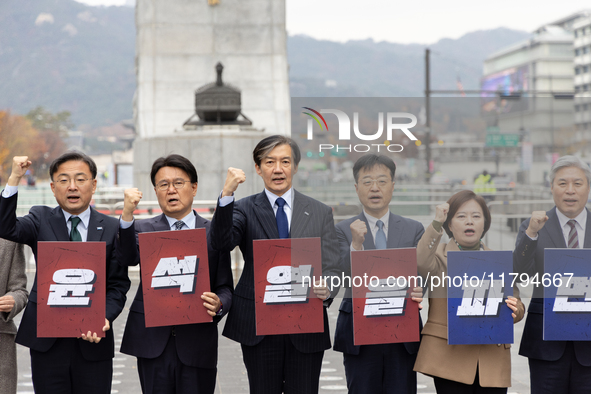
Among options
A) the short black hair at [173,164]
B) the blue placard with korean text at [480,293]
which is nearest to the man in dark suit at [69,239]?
the short black hair at [173,164]

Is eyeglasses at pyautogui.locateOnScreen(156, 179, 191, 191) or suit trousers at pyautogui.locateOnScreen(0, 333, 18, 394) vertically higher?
eyeglasses at pyautogui.locateOnScreen(156, 179, 191, 191)

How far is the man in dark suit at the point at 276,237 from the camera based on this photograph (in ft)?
13.1

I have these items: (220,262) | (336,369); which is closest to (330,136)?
(220,262)

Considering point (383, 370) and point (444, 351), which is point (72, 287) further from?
point (444, 351)

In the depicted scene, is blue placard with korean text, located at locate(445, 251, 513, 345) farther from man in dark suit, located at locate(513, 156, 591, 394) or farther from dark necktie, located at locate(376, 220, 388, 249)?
dark necktie, located at locate(376, 220, 388, 249)

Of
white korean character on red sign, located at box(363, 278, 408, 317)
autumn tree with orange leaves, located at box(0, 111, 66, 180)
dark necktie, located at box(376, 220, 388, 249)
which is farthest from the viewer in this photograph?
autumn tree with orange leaves, located at box(0, 111, 66, 180)

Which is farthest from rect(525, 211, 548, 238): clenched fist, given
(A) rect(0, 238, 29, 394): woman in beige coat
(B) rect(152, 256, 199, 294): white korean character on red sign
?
(A) rect(0, 238, 29, 394): woman in beige coat

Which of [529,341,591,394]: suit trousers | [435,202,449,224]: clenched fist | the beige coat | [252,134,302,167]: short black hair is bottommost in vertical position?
[529,341,591,394]: suit trousers

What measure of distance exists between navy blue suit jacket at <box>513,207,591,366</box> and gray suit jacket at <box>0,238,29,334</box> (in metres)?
3.07

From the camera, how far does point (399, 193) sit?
4.63 meters

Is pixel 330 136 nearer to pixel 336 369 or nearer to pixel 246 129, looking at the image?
pixel 336 369

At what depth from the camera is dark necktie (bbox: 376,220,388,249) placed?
13.5 feet

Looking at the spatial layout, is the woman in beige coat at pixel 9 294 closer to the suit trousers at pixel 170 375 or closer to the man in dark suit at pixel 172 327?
the man in dark suit at pixel 172 327

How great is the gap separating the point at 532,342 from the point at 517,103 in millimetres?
2051
